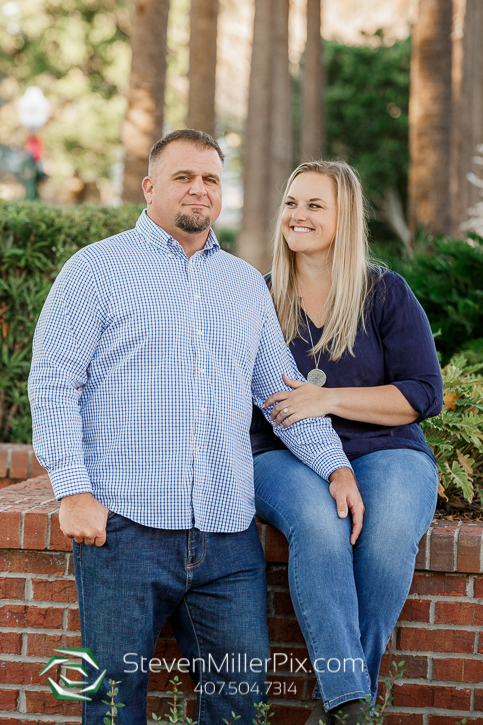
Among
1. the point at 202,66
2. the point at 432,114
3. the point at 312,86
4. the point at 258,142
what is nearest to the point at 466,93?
the point at 312,86

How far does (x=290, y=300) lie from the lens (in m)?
3.31

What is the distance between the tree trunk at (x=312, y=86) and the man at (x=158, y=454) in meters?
15.1

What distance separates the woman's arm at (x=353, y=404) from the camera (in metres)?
2.96

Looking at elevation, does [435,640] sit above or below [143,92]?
below

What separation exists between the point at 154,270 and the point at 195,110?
311 inches

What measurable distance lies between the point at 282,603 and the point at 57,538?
2.94ft

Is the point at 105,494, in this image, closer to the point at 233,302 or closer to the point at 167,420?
the point at 167,420

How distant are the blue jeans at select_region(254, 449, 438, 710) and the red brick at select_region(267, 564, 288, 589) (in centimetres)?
23

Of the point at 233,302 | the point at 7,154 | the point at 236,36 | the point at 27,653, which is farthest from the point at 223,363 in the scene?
the point at 7,154

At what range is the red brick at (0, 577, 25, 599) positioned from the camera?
296 cm

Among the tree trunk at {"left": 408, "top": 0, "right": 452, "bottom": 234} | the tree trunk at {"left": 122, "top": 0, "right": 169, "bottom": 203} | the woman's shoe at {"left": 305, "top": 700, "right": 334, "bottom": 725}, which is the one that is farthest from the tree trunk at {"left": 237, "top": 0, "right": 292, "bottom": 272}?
the woman's shoe at {"left": 305, "top": 700, "right": 334, "bottom": 725}

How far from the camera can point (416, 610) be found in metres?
2.93

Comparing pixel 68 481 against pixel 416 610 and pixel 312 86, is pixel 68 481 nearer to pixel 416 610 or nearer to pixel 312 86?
pixel 416 610

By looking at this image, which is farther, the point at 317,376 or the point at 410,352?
the point at 317,376
